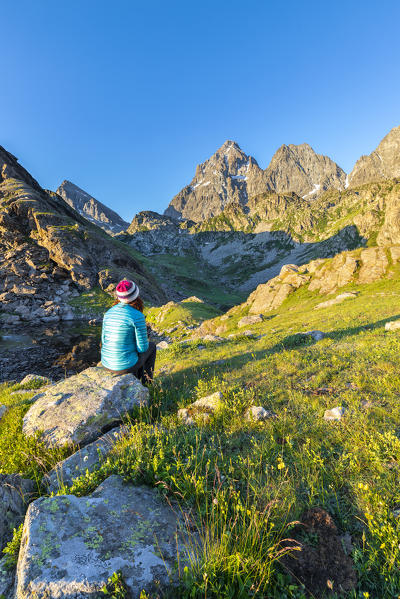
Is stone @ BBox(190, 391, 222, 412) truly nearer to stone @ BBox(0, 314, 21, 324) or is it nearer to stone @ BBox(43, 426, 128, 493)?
stone @ BBox(43, 426, 128, 493)

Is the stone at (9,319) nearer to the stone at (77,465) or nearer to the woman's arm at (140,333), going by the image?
the woman's arm at (140,333)

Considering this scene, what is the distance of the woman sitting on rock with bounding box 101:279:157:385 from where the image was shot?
7.19m

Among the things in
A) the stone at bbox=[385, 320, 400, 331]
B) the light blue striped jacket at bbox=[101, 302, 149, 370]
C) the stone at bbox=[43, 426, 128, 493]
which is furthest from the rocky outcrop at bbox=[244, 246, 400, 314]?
the stone at bbox=[43, 426, 128, 493]

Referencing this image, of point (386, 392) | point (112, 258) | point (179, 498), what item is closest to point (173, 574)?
point (179, 498)

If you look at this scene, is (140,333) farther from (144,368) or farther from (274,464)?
(274,464)

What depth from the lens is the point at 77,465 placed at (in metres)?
4.46

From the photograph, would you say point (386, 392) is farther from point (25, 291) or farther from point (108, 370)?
point (25, 291)

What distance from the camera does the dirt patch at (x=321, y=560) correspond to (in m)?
2.55

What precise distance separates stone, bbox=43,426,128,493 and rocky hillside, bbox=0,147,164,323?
46855 millimetres

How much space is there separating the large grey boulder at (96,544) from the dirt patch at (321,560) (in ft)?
4.06

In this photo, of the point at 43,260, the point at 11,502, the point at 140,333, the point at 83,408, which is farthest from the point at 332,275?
the point at 43,260

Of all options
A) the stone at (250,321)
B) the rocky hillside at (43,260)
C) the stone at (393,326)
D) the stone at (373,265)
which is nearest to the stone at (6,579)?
the stone at (393,326)

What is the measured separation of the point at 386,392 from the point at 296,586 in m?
5.30

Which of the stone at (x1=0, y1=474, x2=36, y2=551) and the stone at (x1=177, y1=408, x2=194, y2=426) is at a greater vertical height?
the stone at (x1=0, y1=474, x2=36, y2=551)
